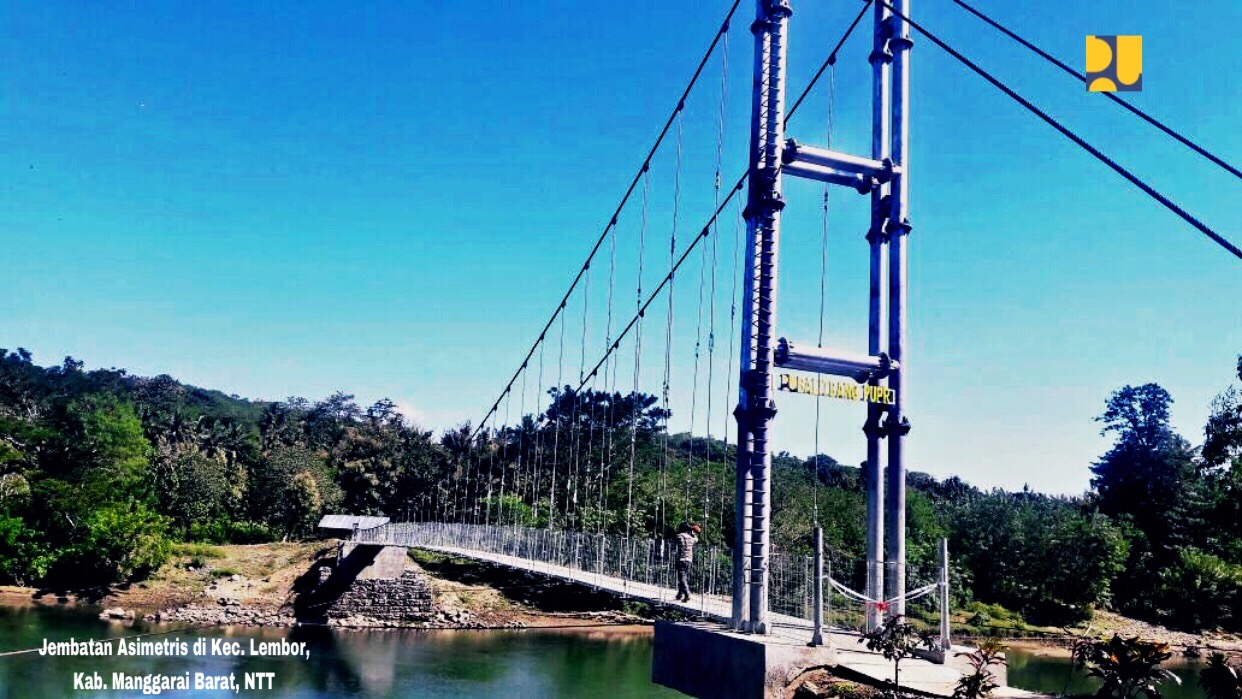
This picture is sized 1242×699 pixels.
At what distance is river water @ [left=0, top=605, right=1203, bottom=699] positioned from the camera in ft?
52.5

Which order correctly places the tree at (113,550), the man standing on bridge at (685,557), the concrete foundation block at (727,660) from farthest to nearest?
the tree at (113,550), the man standing on bridge at (685,557), the concrete foundation block at (727,660)

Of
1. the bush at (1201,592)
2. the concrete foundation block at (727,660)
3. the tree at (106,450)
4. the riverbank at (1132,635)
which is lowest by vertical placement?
the riverbank at (1132,635)

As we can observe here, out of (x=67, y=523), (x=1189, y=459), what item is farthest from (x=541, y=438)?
(x=1189, y=459)

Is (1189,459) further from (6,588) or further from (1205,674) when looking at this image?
(6,588)

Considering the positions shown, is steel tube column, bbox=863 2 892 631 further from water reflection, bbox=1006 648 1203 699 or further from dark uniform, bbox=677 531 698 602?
water reflection, bbox=1006 648 1203 699

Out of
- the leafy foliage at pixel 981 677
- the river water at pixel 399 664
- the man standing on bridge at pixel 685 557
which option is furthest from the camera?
the river water at pixel 399 664

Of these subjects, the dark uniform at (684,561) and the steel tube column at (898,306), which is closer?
the steel tube column at (898,306)

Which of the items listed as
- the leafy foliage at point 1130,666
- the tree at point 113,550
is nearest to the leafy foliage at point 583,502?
the tree at point 113,550

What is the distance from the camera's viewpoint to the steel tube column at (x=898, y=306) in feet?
24.7

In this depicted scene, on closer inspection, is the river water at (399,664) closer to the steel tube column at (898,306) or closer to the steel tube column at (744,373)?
the steel tube column at (898,306)

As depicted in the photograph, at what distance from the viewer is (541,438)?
3403 centimetres

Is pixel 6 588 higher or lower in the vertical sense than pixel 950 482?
lower

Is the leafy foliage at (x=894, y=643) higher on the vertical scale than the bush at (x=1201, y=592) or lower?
higher

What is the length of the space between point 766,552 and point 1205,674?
108 inches
